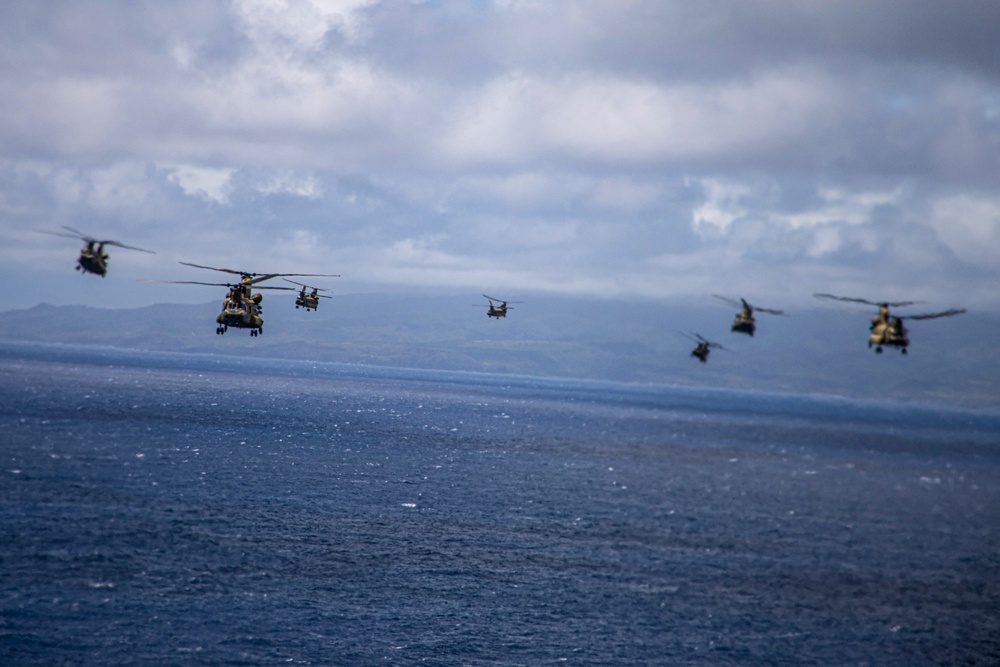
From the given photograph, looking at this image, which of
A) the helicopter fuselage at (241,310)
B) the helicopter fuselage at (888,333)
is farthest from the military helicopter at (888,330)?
the helicopter fuselage at (241,310)

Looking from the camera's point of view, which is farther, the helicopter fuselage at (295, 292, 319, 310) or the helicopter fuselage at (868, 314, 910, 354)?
the helicopter fuselage at (295, 292, 319, 310)

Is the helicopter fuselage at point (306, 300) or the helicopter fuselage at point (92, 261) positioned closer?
the helicopter fuselage at point (92, 261)

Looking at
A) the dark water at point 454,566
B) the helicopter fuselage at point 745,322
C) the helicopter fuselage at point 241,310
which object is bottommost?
the dark water at point 454,566

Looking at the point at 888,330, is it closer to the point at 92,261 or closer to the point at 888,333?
the point at 888,333

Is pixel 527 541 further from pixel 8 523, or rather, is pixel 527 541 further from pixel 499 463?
pixel 499 463

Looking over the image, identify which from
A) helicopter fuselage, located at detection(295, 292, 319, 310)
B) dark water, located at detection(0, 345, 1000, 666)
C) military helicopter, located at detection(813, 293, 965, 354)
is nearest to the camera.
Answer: military helicopter, located at detection(813, 293, 965, 354)

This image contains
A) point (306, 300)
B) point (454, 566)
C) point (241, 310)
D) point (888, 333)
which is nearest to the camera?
point (888, 333)

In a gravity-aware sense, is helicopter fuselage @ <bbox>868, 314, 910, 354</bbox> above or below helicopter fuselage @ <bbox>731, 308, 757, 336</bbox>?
below

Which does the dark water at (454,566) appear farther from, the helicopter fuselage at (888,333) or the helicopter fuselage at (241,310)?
the helicopter fuselage at (888,333)

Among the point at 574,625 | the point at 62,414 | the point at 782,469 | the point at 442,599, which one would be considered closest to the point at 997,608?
the point at 574,625

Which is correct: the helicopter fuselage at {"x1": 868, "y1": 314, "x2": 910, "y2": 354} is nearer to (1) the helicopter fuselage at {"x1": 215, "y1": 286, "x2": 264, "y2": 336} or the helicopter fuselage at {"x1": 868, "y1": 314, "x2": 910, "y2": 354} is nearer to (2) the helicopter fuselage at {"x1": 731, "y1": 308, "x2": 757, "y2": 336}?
(2) the helicopter fuselage at {"x1": 731, "y1": 308, "x2": 757, "y2": 336}

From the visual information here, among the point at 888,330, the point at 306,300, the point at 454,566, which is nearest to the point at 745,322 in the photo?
the point at 888,330

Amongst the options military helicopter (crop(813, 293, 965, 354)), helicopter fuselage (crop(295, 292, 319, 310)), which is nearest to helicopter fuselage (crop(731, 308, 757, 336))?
military helicopter (crop(813, 293, 965, 354))

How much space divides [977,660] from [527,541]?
43643mm
